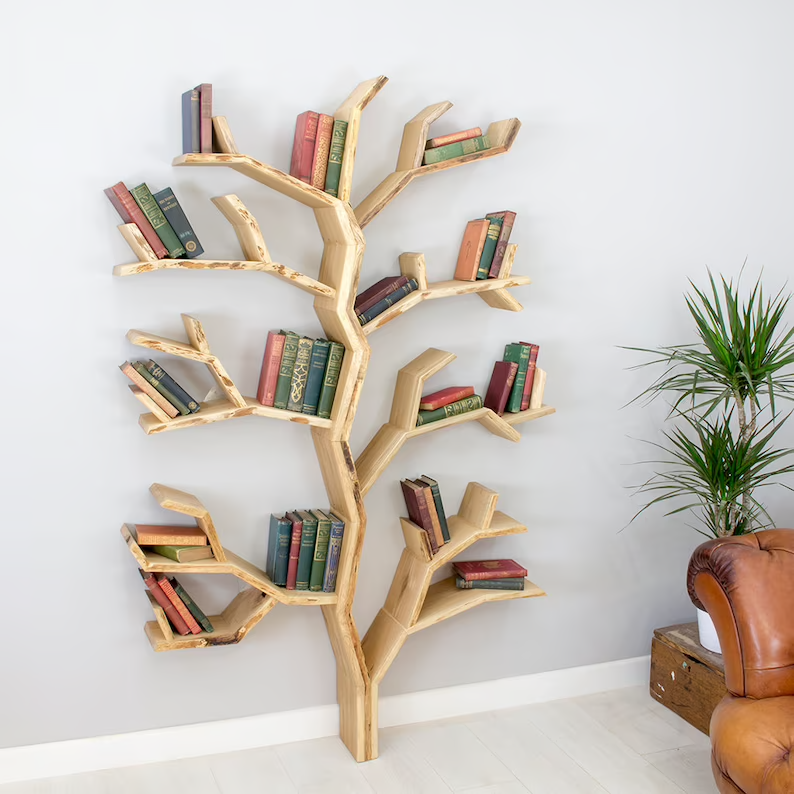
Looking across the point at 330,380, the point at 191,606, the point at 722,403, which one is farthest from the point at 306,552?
the point at 722,403

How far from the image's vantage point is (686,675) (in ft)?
9.47

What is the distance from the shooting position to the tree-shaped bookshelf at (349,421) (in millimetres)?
2258

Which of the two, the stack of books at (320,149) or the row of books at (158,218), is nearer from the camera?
the row of books at (158,218)

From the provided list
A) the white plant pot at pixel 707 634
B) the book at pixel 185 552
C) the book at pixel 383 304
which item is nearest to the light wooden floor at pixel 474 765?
the white plant pot at pixel 707 634

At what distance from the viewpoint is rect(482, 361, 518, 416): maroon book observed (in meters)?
2.67

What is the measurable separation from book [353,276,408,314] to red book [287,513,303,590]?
2.07 ft

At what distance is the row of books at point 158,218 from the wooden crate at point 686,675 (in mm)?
2030

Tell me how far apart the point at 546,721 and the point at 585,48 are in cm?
217

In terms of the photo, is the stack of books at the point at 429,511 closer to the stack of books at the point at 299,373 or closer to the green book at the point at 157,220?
the stack of books at the point at 299,373

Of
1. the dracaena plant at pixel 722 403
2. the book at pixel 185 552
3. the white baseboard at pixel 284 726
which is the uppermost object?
the dracaena plant at pixel 722 403

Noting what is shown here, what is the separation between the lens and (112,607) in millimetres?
2471

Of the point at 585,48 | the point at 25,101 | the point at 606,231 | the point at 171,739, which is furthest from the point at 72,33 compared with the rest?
the point at 171,739

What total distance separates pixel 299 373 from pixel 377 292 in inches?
12.6

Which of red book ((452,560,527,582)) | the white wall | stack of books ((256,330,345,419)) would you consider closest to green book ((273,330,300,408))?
stack of books ((256,330,345,419))
